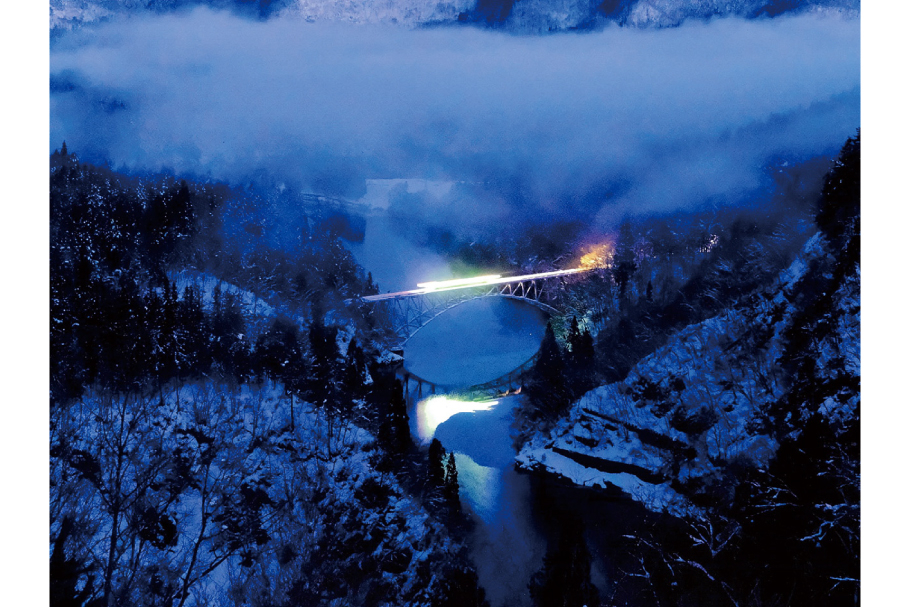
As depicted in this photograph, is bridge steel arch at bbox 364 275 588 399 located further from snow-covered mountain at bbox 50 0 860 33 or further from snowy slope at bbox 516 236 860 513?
snow-covered mountain at bbox 50 0 860 33

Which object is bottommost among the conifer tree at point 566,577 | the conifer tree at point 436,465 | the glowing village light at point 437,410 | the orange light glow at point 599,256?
the conifer tree at point 566,577

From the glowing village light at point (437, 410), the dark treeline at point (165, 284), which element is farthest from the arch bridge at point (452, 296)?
the glowing village light at point (437, 410)

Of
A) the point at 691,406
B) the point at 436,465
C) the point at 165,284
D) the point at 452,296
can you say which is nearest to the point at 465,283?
the point at 452,296

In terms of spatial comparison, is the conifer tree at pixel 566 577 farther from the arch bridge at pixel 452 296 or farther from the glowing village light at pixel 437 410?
the arch bridge at pixel 452 296

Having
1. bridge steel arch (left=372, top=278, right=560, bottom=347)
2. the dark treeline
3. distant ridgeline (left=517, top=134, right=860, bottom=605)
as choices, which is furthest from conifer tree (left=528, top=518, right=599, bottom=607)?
the dark treeline
